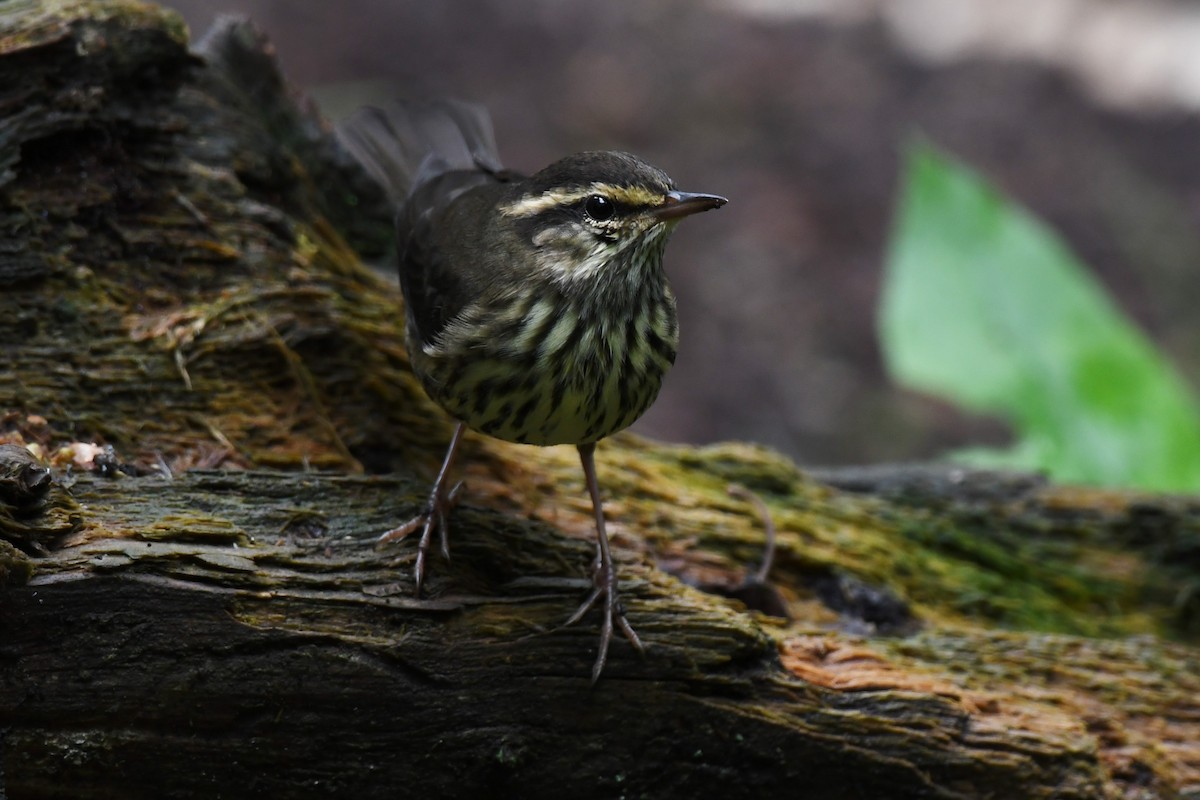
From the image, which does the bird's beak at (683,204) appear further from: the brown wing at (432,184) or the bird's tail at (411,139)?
the bird's tail at (411,139)

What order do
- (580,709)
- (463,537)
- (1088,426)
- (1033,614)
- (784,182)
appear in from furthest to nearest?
(784,182)
(1088,426)
(1033,614)
(463,537)
(580,709)

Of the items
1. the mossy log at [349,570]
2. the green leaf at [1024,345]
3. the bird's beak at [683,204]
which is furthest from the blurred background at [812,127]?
the bird's beak at [683,204]

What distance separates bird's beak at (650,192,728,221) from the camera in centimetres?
349

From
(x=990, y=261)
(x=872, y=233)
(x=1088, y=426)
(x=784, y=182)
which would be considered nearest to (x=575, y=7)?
(x=784, y=182)

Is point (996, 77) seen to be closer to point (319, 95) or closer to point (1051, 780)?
point (319, 95)

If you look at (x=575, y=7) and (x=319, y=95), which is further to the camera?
(x=575, y=7)

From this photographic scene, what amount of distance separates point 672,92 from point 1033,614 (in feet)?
22.9

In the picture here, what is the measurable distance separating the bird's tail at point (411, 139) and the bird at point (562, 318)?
3.29 ft

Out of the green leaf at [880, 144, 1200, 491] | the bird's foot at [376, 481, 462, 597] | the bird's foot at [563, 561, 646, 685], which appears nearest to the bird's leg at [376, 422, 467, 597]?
the bird's foot at [376, 481, 462, 597]

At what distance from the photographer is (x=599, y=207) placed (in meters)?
3.64

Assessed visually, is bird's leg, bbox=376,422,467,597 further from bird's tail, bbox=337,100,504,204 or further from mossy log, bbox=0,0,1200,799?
Result: bird's tail, bbox=337,100,504,204

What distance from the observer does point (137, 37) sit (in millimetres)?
4184

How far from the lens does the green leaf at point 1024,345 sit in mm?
6090

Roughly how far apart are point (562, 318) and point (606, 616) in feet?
2.90
